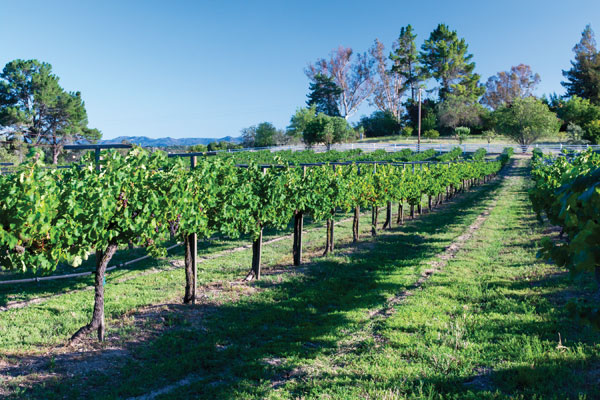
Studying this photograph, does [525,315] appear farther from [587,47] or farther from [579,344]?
[587,47]

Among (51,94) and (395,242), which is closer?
(395,242)

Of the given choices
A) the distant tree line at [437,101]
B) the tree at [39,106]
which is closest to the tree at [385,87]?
the distant tree line at [437,101]

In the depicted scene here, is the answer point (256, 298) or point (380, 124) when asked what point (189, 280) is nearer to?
point (256, 298)

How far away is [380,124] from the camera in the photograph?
6988cm

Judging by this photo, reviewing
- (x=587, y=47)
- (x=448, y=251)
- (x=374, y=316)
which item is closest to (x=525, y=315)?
(x=374, y=316)

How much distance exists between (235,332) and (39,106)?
159 feet

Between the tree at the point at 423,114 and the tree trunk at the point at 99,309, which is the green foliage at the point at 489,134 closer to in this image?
the tree at the point at 423,114

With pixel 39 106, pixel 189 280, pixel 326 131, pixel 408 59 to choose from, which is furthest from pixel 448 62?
pixel 189 280

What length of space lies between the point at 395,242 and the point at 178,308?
670 cm

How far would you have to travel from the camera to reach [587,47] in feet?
238

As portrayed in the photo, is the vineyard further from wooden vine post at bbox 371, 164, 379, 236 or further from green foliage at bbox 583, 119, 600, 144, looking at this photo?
green foliage at bbox 583, 119, 600, 144

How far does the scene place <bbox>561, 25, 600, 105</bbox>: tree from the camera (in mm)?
64875

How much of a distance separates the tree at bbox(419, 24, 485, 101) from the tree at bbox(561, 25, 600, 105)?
583 inches

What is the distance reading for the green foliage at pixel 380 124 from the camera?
224 feet
